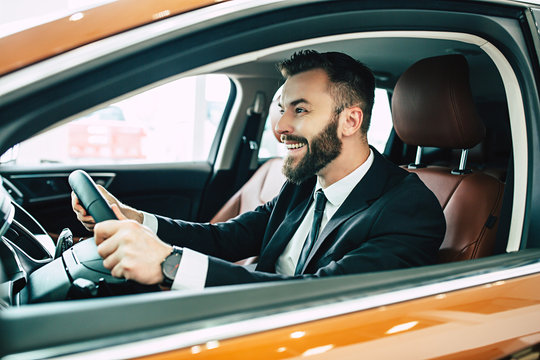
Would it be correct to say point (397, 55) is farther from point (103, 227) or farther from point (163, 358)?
point (163, 358)

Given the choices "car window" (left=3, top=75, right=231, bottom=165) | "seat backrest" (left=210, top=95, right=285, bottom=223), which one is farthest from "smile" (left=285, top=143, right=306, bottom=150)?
"car window" (left=3, top=75, right=231, bottom=165)

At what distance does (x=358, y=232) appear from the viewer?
1.42 metres

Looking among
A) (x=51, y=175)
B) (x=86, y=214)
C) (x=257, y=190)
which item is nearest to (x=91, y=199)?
(x=86, y=214)

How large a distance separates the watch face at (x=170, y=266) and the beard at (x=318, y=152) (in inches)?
30.2

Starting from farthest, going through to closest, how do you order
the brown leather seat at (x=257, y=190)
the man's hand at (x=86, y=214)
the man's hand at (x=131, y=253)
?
the brown leather seat at (x=257, y=190) < the man's hand at (x=86, y=214) < the man's hand at (x=131, y=253)

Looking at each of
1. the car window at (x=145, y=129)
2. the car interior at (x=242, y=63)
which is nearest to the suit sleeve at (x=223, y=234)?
the car interior at (x=242, y=63)

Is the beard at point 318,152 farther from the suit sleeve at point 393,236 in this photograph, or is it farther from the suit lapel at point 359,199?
the suit sleeve at point 393,236

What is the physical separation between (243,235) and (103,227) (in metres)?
1.06

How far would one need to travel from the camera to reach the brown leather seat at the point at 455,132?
5.32ft

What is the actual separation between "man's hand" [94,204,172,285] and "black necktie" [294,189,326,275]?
0.63 metres

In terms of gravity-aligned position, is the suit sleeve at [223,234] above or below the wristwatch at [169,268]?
below

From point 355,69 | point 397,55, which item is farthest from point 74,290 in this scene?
point 397,55

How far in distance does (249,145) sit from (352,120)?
180 cm

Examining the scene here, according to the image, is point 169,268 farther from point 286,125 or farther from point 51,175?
point 51,175
